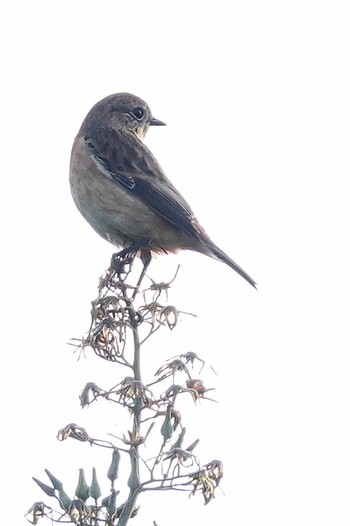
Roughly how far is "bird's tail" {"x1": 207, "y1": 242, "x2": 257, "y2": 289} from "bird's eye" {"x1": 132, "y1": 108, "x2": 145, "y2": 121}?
7.12 feet

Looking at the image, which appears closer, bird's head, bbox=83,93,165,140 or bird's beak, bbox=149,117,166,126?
bird's head, bbox=83,93,165,140

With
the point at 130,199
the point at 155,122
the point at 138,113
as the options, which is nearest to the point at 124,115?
the point at 138,113

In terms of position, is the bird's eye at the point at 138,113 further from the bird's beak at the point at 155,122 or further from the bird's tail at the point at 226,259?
the bird's tail at the point at 226,259

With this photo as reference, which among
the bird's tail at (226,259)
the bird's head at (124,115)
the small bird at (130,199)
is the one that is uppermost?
the bird's head at (124,115)

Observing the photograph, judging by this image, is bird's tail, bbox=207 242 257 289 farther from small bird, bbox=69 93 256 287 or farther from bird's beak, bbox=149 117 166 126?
bird's beak, bbox=149 117 166 126

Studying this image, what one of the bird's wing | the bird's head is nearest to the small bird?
the bird's wing

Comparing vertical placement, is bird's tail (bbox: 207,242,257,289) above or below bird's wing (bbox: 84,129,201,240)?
below

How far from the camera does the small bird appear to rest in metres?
8.76

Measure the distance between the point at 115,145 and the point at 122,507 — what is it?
537 centimetres

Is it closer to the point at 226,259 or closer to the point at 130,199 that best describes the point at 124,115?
the point at 130,199

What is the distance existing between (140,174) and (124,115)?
1.17 metres

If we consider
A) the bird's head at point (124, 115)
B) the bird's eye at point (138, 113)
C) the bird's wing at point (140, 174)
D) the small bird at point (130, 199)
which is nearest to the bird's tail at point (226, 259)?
the small bird at point (130, 199)

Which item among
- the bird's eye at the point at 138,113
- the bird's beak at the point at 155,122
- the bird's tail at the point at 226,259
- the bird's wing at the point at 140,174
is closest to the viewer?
the bird's tail at the point at 226,259

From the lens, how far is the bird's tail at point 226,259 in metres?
8.52
